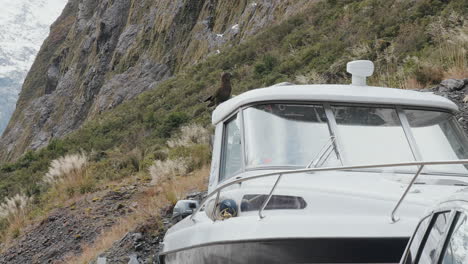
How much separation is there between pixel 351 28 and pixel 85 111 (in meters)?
42.8

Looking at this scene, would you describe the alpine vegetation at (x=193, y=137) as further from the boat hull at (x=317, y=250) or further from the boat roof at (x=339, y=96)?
the boat hull at (x=317, y=250)

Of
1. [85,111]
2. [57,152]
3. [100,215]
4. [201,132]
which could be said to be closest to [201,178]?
[100,215]

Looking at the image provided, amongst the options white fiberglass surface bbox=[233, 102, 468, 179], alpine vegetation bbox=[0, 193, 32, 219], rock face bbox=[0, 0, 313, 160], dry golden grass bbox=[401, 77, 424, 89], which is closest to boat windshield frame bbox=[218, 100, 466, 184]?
white fiberglass surface bbox=[233, 102, 468, 179]

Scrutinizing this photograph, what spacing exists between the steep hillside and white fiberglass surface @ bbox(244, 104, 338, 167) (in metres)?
4.41

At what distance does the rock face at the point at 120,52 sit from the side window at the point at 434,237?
1148 inches

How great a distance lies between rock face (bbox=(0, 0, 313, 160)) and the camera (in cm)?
4141

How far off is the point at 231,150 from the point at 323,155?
39.8 inches

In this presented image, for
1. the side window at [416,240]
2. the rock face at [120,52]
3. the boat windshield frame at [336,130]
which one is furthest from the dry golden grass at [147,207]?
the rock face at [120,52]

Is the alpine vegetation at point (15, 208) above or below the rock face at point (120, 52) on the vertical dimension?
below

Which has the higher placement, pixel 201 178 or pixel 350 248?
pixel 350 248

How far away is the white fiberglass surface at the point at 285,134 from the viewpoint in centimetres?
465

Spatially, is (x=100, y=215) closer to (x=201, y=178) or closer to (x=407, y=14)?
(x=201, y=178)

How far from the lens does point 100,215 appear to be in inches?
439

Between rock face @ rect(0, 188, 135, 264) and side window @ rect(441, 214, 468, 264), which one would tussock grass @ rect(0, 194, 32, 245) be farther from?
side window @ rect(441, 214, 468, 264)
